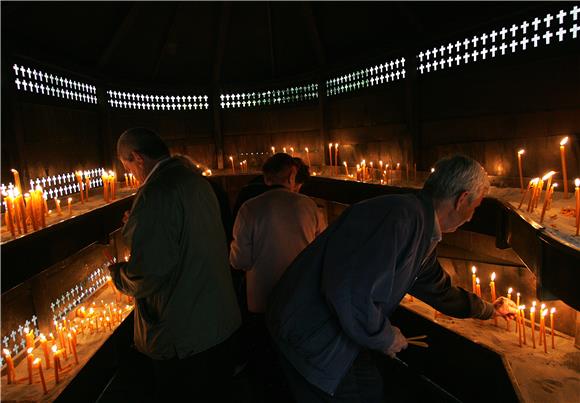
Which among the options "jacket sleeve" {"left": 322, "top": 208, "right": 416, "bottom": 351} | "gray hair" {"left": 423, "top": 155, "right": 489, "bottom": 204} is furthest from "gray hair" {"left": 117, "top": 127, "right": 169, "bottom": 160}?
"gray hair" {"left": 423, "top": 155, "right": 489, "bottom": 204}

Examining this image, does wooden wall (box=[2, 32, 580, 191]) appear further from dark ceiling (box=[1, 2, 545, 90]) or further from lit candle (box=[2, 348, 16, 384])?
lit candle (box=[2, 348, 16, 384])

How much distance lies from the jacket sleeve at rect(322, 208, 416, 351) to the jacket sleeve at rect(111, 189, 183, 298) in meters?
1.23

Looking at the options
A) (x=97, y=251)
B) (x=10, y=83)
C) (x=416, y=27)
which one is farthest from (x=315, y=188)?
(x=10, y=83)

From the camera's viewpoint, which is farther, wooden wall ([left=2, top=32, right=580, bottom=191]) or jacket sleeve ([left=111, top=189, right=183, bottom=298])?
wooden wall ([left=2, top=32, right=580, bottom=191])

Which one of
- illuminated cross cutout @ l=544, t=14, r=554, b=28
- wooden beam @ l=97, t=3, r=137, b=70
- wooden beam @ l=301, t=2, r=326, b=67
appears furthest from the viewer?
wooden beam @ l=301, t=2, r=326, b=67

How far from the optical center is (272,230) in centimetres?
401

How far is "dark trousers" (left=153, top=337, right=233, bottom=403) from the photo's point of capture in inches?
124

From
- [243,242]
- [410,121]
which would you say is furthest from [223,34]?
[243,242]

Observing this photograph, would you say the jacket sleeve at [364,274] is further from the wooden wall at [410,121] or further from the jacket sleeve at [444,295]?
the wooden wall at [410,121]

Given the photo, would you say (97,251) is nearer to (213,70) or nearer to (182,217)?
(182,217)

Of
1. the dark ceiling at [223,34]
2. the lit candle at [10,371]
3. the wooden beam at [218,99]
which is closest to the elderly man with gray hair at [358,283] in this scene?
the lit candle at [10,371]

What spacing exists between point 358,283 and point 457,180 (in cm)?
76

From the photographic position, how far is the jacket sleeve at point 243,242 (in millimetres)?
4070

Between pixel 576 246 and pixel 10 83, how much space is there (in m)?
6.07
